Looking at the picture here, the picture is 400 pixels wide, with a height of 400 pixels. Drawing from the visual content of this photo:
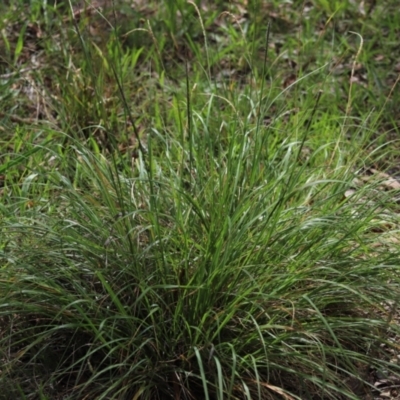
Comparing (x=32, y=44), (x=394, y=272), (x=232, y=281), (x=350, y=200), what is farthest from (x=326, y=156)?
(x=32, y=44)

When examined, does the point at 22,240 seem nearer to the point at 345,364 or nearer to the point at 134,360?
the point at 134,360

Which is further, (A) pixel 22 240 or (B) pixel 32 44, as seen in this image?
A: (B) pixel 32 44

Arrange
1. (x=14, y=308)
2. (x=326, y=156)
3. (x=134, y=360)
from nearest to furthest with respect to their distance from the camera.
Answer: (x=134, y=360), (x=14, y=308), (x=326, y=156)

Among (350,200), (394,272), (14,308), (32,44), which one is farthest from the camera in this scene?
(32,44)

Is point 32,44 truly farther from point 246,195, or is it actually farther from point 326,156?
point 246,195

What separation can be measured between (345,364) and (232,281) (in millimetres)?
452

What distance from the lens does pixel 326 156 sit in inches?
153

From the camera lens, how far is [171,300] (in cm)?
293

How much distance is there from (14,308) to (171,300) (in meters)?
0.53

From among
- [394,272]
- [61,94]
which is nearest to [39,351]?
[394,272]

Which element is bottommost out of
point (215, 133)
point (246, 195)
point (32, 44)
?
point (32, 44)

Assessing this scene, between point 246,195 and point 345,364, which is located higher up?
point 246,195

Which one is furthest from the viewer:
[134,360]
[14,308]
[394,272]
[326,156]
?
[326,156]

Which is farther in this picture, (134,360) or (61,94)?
(61,94)
